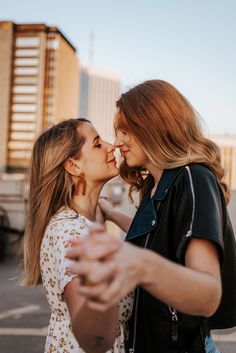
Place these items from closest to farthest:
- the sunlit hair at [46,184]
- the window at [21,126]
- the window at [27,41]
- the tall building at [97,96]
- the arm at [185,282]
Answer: the arm at [185,282], the sunlit hair at [46,184], the window at [27,41], the window at [21,126], the tall building at [97,96]

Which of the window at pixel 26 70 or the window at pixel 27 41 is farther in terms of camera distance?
the window at pixel 26 70

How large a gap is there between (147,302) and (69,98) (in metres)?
127

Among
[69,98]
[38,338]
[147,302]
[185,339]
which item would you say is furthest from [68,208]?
[69,98]

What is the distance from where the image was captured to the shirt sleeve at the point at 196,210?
1.34 meters

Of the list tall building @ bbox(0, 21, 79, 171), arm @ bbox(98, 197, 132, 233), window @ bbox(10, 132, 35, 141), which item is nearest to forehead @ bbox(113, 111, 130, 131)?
arm @ bbox(98, 197, 132, 233)

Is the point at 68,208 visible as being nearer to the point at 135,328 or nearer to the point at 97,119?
the point at 135,328

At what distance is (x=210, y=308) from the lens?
116 cm

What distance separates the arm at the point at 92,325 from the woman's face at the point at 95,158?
0.85m

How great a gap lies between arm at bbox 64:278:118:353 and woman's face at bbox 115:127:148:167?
73 centimetres

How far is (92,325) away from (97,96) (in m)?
180

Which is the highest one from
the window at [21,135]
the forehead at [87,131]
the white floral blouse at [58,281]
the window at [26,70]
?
the window at [26,70]

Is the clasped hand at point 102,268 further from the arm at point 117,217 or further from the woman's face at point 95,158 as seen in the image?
the arm at point 117,217

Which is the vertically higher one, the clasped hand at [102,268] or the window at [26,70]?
the window at [26,70]

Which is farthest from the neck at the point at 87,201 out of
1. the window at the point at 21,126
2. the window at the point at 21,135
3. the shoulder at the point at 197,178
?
the window at the point at 21,126
